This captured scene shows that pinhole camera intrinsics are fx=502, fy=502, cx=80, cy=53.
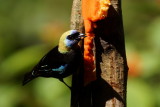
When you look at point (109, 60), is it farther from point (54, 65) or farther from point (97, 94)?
point (54, 65)

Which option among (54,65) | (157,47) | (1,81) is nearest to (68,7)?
(1,81)

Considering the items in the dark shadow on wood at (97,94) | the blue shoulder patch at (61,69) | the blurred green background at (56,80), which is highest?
the blue shoulder patch at (61,69)

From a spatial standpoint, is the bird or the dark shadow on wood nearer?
the dark shadow on wood

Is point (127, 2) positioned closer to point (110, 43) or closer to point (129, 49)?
point (129, 49)

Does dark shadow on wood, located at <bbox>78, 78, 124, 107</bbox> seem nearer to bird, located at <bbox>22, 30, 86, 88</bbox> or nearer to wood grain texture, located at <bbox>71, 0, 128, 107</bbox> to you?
wood grain texture, located at <bbox>71, 0, 128, 107</bbox>

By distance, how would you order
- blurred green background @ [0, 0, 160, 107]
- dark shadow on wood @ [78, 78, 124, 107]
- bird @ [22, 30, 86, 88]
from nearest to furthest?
dark shadow on wood @ [78, 78, 124, 107] → bird @ [22, 30, 86, 88] → blurred green background @ [0, 0, 160, 107]

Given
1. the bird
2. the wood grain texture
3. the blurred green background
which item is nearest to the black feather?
the bird

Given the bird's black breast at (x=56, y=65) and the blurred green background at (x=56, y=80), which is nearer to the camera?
the bird's black breast at (x=56, y=65)

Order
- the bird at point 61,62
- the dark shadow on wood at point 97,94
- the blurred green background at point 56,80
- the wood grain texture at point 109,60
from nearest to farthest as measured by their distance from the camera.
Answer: the wood grain texture at point 109,60
the dark shadow on wood at point 97,94
the bird at point 61,62
the blurred green background at point 56,80

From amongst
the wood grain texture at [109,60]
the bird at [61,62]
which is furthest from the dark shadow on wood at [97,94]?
the bird at [61,62]

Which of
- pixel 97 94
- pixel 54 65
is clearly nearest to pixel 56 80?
pixel 54 65

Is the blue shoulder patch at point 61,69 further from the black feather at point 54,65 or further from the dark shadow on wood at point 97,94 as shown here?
the dark shadow on wood at point 97,94
